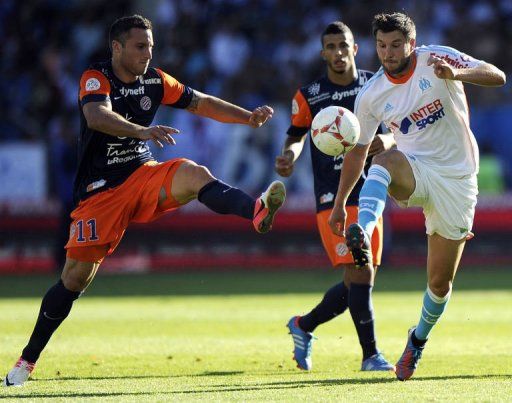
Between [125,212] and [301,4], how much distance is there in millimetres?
15928

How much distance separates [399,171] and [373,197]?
0.37 m

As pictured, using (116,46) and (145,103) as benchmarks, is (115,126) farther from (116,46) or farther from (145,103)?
(116,46)

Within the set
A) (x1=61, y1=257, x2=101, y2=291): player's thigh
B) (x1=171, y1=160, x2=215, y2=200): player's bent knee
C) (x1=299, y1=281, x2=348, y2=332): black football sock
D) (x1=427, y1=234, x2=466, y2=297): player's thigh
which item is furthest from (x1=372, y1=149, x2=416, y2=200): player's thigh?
(x1=61, y1=257, x2=101, y2=291): player's thigh

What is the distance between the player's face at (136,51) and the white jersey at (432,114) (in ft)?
5.94

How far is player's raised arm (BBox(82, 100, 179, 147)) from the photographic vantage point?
7520 mm

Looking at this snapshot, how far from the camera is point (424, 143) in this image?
7961mm

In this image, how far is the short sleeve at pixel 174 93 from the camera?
29.0ft

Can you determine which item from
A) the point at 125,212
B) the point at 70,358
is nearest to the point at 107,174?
the point at 125,212

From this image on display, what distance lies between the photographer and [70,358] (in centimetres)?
972

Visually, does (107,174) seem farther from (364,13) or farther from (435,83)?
(364,13)

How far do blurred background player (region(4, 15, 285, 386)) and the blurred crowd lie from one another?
11887 mm

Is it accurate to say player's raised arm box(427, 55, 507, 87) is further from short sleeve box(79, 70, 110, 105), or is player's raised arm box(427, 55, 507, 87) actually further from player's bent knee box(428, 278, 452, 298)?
short sleeve box(79, 70, 110, 105)

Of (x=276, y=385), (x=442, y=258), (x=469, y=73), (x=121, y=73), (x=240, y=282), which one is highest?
(x=469, y=73)

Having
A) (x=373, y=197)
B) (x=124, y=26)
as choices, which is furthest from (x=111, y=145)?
(x=373, y=197)
